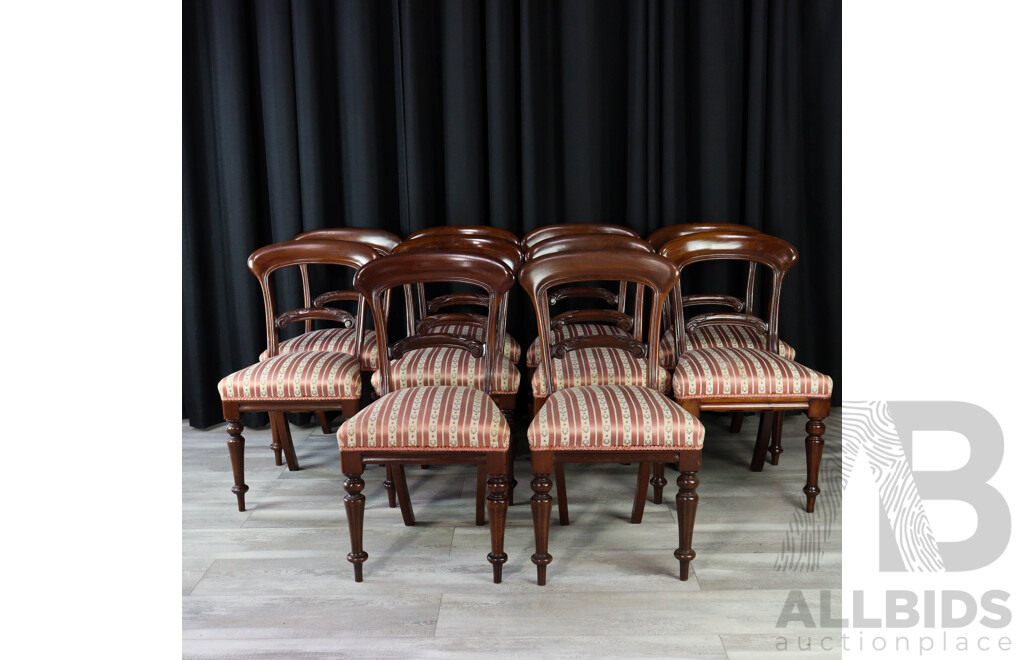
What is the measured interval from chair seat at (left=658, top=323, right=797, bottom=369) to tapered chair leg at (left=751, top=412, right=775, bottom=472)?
28cm

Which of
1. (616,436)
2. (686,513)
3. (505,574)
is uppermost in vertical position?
(616,436)

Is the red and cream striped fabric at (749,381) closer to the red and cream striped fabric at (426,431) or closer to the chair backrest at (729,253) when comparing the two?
the chair backrest at (729,253)

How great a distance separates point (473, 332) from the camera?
→ 3.33 metres

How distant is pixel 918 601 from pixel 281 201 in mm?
3212

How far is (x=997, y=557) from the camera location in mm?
1788

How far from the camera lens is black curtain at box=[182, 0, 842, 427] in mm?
3709

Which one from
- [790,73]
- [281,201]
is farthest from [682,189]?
[281,201]

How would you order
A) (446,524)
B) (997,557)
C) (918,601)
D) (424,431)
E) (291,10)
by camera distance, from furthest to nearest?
(291,10), (446,524), (424,431), (918,601), (997,557)

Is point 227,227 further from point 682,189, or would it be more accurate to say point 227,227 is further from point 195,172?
point 682,189

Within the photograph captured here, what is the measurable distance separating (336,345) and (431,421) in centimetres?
106

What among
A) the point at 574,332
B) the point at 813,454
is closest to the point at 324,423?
the point at 574,332

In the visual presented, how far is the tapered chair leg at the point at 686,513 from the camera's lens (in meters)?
2.28

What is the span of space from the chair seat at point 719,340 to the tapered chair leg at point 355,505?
4.27 ft

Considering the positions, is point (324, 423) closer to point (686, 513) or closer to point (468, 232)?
point (468, 232)
